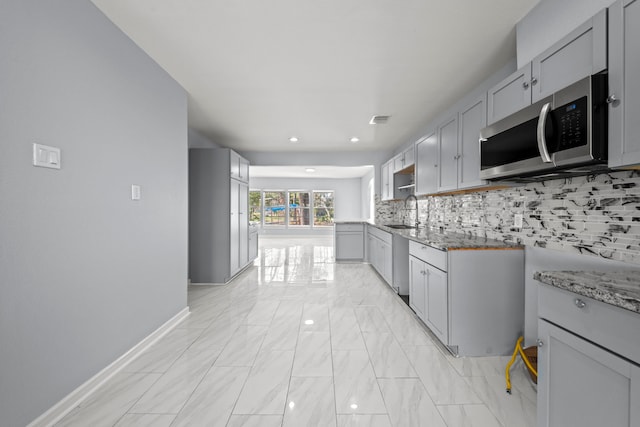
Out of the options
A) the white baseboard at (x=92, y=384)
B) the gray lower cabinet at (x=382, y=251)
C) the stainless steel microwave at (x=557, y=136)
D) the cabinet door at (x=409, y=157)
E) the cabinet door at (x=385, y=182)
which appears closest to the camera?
the stainless steel microwave at (x=557, y=136)

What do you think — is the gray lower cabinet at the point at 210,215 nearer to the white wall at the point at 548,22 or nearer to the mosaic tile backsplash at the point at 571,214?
the mosaic tile backsplash at the point at 571,214

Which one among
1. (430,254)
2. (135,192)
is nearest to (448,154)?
(430,254)

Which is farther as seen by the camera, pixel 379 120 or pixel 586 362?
pixel 379 120

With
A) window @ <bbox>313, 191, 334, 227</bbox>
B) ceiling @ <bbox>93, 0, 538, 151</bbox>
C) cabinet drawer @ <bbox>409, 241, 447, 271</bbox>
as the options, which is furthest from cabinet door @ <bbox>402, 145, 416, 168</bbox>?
window @ <bbox>313, 191, 334, 227</bbox>

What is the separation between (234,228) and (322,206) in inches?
260

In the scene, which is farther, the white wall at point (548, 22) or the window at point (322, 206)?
the window at point (322, 206)

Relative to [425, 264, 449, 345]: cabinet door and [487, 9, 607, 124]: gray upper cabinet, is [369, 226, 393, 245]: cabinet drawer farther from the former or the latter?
[487, 9, 607, 124]: gray upper cabinet

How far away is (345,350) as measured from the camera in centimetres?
237

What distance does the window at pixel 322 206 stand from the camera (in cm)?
1112

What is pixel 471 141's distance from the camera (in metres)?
2.49

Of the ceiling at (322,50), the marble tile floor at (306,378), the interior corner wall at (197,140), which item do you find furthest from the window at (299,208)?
the marble tile floor at (306,378)

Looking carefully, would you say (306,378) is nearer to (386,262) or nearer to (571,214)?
(571,214)

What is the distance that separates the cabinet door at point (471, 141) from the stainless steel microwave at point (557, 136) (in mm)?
382

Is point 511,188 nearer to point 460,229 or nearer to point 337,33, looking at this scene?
point 460,229
